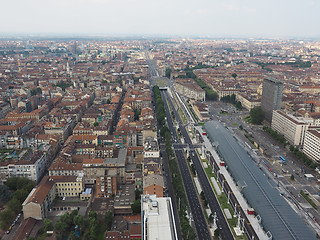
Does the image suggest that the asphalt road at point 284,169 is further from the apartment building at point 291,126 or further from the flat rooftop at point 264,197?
the apartment building at point 291,126

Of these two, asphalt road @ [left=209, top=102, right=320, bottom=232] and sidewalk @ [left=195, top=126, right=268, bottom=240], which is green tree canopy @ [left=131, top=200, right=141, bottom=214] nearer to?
sidewalk @ [left=195, top=126, right=268, bottom=240]

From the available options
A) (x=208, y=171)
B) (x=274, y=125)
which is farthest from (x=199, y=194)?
(x=274, y=125)

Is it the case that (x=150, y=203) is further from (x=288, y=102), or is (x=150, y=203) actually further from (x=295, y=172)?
(x=288, y=102)

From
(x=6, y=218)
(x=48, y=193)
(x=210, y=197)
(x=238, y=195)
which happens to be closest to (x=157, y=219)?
(x=210, y=197)

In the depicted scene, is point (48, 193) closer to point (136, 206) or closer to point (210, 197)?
point (136, 206)

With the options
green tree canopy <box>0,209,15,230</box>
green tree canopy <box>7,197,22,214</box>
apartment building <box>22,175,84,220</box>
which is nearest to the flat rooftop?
apartment building <box>22,175,84,220</box>

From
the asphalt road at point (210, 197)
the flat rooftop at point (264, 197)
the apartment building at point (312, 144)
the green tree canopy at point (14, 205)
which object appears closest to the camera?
the flat rooftop at point (264, 197)

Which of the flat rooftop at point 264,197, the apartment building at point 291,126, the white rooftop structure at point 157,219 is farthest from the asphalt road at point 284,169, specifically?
the white rooftop structure at point 157,219
